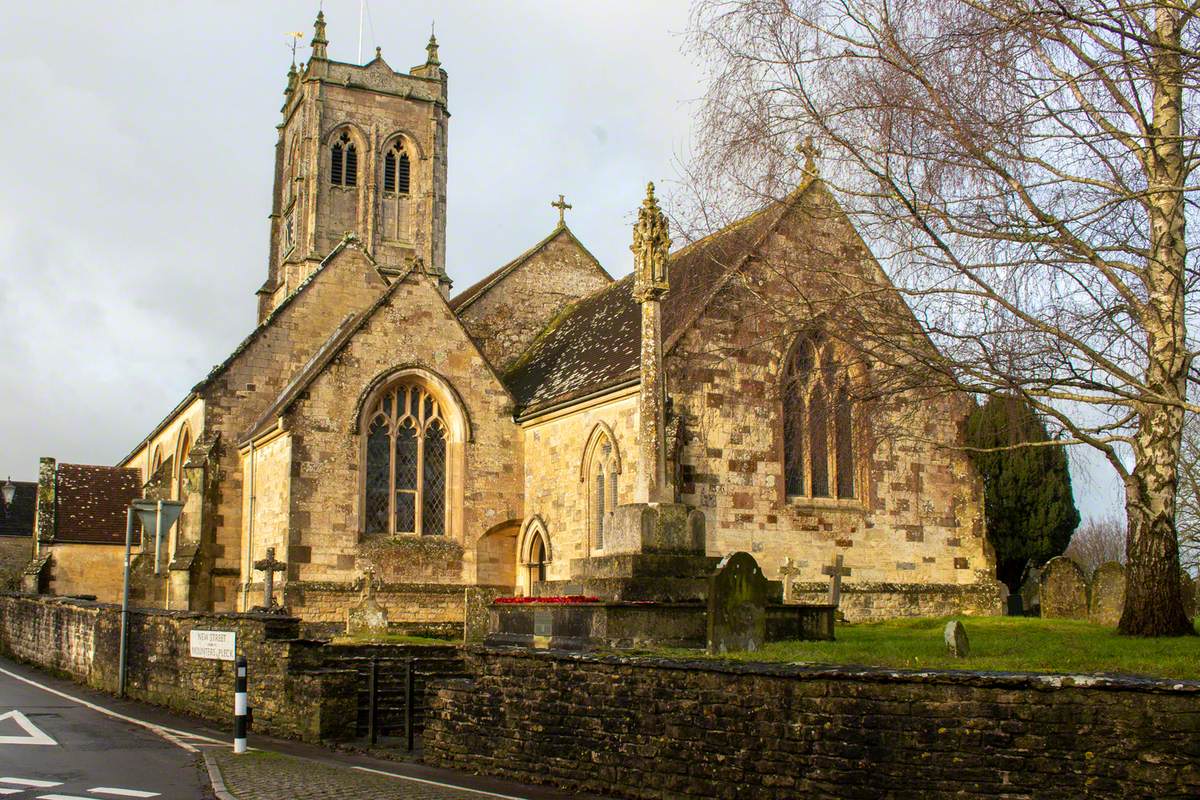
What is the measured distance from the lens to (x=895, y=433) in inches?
602

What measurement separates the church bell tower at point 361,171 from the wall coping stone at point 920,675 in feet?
118

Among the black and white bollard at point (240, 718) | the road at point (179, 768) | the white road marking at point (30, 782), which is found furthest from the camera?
Answer: the black and white bollard at point (240, 718)

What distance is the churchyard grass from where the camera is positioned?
1175 cm

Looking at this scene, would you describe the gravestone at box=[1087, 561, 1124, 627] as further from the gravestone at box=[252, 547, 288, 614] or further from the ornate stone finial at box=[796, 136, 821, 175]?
the gravestone at box=[252, 547, 288, 614]

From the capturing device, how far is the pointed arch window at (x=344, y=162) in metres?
47.4

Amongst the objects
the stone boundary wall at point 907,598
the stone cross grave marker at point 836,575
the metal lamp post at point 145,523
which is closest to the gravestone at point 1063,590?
the stone boundary wall at point 907,598

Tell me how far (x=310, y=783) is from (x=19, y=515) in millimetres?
52063

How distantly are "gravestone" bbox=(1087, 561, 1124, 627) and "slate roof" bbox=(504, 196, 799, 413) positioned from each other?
914 cm

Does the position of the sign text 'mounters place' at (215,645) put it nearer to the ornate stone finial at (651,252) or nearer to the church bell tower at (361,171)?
the ornate stone finial at (651,252)

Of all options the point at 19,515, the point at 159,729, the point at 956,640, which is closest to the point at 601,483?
the point at 159,729

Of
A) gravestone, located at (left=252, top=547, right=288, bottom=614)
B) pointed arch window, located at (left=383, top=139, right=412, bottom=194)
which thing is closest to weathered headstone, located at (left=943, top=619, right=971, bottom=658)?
gravestone, located at (left=252, top=547, right=288, bottom=614)

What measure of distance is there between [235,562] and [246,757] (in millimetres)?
15139

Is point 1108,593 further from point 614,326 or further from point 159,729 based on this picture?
point 159,729

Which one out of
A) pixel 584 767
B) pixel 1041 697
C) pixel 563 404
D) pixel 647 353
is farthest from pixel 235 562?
pixel 1041 697
